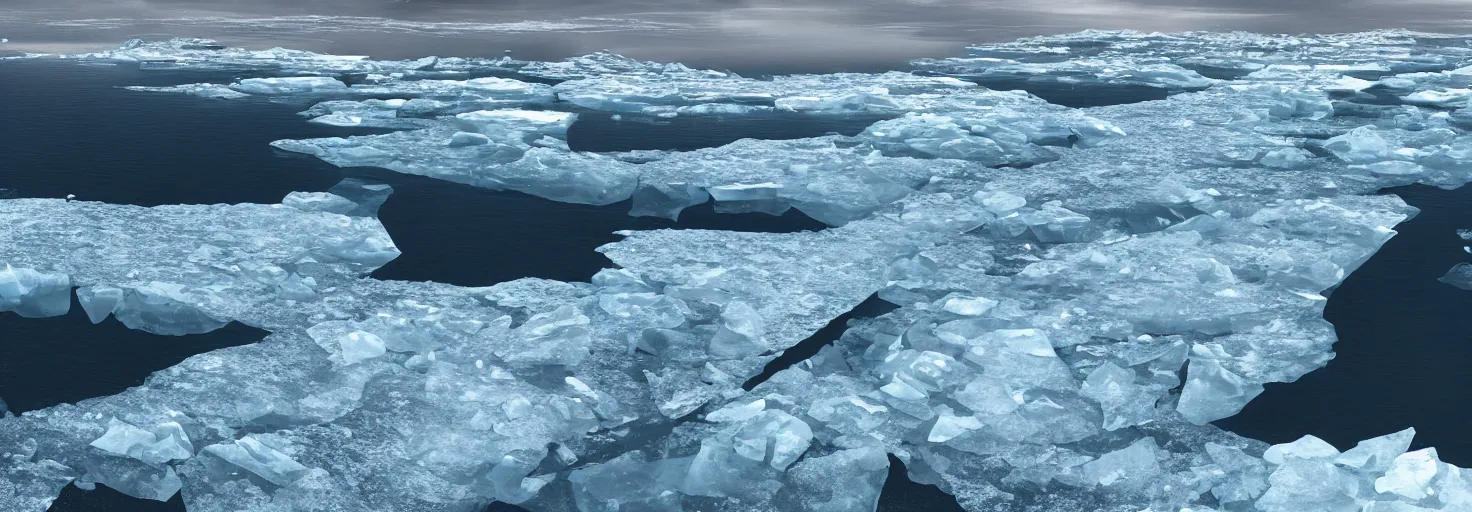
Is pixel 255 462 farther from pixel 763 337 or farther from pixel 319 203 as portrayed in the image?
pixel 319 203

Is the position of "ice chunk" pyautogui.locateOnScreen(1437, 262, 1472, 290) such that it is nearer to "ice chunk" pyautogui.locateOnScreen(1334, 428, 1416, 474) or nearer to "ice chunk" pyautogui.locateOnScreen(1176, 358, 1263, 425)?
"ice chunk" pyautogui.locateOnScreen(1176, 358, 1263, 425)

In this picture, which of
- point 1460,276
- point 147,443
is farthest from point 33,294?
point 1460,276

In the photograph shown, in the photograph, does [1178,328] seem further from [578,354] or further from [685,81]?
[685,81]

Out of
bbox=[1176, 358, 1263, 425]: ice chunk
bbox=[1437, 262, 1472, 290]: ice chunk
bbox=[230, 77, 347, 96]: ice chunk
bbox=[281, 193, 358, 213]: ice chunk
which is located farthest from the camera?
bbox=[230, 77, 347, 96]: ice chunk

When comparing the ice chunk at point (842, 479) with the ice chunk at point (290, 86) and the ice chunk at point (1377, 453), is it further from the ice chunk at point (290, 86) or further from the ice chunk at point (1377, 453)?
the ice chunk at point (290, 86)

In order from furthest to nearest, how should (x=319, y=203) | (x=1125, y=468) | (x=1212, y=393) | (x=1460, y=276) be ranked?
(x=319, y=203) < (x=1460, y=276) < (x=1212, y=393) < (x=1125, y=468)

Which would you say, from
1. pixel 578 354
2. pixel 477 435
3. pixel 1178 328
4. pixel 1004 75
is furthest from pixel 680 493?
pixel 1004 75

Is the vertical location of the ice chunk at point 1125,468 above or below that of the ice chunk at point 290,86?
below

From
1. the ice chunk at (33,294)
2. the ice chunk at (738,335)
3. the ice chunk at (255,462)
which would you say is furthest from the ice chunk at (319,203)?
the ice chunk at (255,462)

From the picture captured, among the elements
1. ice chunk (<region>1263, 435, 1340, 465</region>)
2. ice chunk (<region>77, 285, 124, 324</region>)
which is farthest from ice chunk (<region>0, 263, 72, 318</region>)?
ice chunk (<region>1263, 435, 1340, 465</region>)
